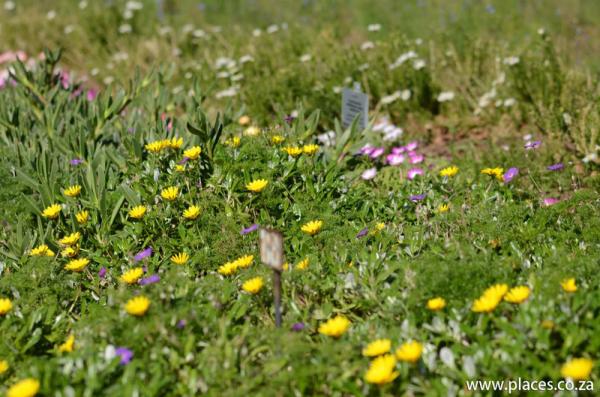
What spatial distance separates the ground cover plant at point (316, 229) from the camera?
83.8 inches

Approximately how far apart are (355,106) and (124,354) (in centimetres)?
245

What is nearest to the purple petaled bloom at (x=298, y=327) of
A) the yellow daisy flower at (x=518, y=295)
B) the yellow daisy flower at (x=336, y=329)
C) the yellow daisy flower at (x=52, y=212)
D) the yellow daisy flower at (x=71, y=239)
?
the yellow daisy flower at (x=336, y=329)

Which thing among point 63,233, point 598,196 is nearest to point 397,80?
point 598,196

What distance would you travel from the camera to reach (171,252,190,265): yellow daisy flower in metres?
2.82

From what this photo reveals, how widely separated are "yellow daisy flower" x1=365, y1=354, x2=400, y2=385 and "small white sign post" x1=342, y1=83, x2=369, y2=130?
226 centimetres

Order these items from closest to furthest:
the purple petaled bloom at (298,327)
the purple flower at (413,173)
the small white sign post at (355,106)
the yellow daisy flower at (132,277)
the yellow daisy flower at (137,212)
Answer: the purple petaled bloom at (298,327) → the yellow daisy flower at (132,277) → the yellow daisy flower at (137,212) → the purple flower at (413,173) → the small white sign post at (355,106)

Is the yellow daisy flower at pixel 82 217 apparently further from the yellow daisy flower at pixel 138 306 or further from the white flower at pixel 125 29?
the white flower at pixel 125 29

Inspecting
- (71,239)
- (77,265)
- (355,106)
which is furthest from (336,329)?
(355,106)

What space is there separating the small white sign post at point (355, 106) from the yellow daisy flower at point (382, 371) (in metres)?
2.26

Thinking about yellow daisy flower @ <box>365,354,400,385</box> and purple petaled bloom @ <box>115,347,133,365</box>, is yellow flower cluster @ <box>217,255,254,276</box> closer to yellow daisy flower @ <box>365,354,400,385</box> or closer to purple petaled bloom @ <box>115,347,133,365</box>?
purple petaled bloom @ <box>115,347,133,365</box>

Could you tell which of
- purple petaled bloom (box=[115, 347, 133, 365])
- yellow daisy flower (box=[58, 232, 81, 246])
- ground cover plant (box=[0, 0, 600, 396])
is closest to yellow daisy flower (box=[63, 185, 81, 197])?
ground cover plant (box=[0, 0, 600, 396])

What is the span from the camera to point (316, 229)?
114 inches

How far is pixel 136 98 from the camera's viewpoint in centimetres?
456

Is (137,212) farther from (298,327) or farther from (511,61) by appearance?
(511,61)
